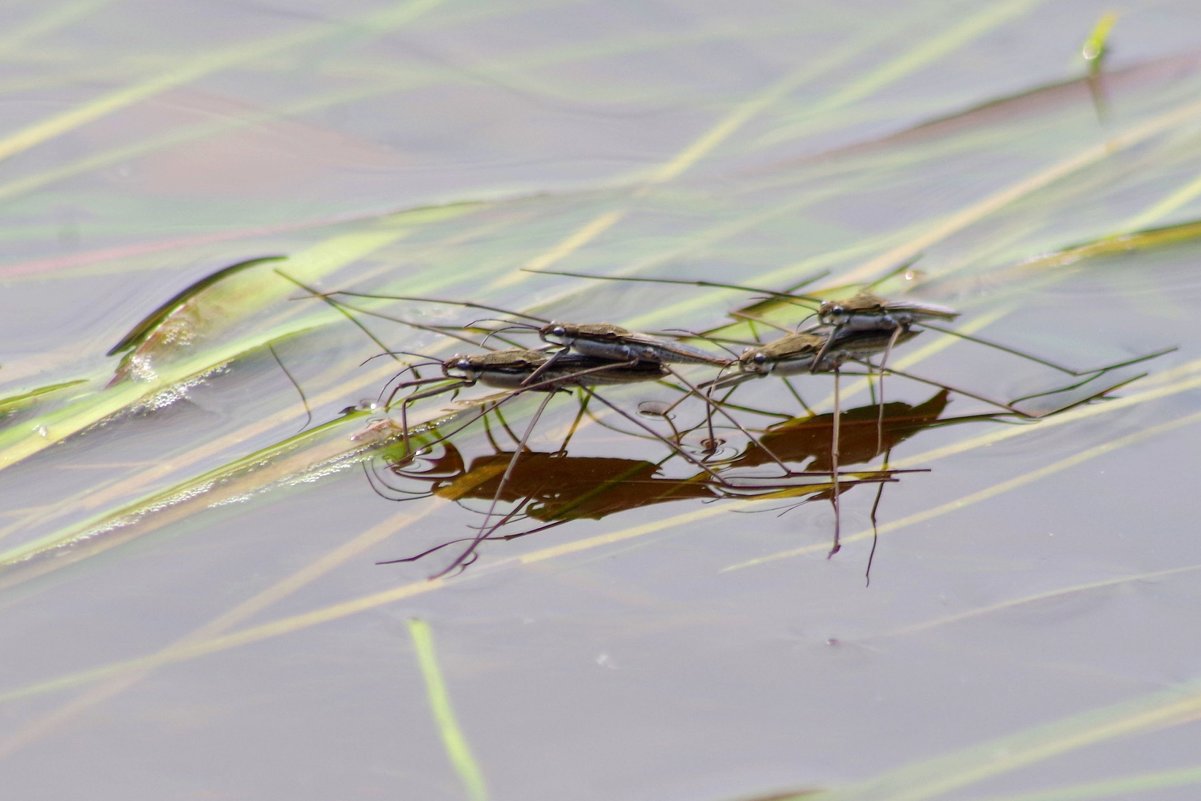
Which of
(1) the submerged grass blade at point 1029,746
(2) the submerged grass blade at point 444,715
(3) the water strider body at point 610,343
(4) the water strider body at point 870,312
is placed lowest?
(1) the submerged grass blade at point 1029,746

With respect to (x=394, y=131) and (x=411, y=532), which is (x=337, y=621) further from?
(x=394, y=131)

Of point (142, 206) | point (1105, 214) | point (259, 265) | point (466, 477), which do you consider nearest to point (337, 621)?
point (466, 477)

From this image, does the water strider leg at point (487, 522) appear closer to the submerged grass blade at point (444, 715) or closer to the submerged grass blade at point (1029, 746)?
the submerged grass blade at point (444, 715)

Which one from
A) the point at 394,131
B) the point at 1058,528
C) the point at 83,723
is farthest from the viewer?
the point at 394,131

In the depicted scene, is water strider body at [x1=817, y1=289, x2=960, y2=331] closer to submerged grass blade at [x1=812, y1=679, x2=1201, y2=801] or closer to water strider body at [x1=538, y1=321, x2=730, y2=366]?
water strider body at [x1=538, y1=321, x2=730, y2=366]

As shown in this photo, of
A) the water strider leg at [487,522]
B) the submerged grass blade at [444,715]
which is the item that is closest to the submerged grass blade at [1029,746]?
the submerged grass blade at [444,715]
